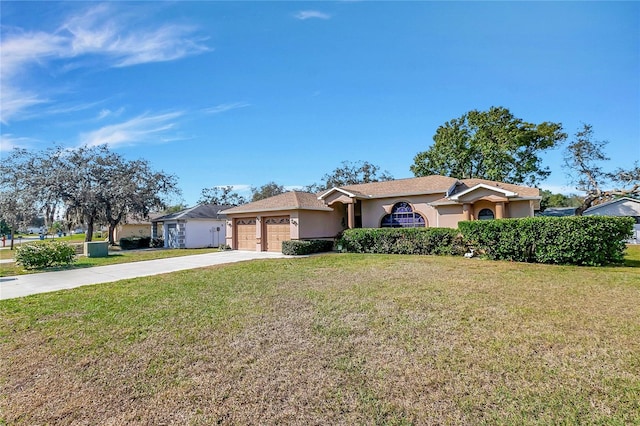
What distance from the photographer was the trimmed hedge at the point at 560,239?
1071 centimetres

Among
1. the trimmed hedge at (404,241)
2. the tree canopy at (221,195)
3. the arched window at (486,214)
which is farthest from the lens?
the tree canopy at (221,195)

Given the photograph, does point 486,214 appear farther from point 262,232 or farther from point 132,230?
point 132,230

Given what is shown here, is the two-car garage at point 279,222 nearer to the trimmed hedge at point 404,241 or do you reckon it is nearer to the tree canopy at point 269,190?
the trimmed hedge at point 404,241

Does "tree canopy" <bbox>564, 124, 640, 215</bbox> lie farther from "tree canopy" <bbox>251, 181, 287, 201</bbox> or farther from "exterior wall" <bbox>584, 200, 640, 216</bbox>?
"tree canopy" <bbox>251, 181, 287, 201</bbox>

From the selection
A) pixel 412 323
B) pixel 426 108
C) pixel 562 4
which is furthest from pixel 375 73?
pixel 412 323

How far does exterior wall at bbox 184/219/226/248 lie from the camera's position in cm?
2642

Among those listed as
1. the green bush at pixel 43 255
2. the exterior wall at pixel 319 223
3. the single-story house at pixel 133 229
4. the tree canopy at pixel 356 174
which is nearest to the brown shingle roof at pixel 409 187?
the exterior wall at pixel 319 223

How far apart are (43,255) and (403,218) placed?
715 inches

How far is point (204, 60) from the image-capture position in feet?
42.3

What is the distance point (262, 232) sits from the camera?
20.9 m

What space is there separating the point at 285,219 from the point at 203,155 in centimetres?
916

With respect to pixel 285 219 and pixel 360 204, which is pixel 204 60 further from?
pixel 360 204

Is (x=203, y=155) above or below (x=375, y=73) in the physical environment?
below

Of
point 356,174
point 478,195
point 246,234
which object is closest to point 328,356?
point 478,195
